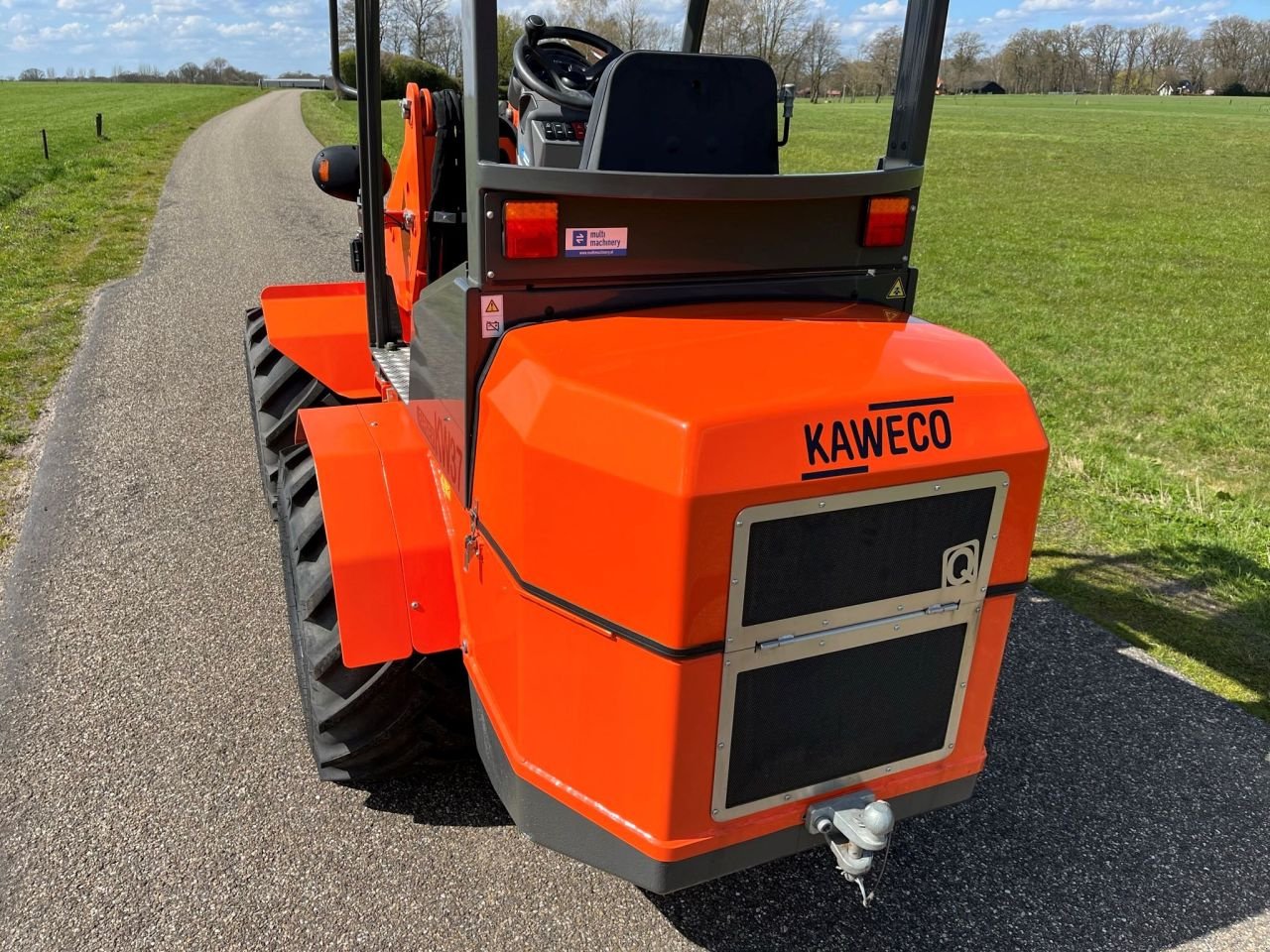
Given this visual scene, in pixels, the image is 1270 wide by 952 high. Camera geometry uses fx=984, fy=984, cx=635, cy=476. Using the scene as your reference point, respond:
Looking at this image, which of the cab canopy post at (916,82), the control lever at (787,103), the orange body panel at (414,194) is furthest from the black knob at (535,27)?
the cab canopy post at (916,82)

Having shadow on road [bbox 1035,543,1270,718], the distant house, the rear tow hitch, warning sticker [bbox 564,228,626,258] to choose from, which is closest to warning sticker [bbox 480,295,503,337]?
warning sticker [bbox 564,228,626,258]

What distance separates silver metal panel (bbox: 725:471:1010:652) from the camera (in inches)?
71.7

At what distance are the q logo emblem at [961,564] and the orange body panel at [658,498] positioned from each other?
7 centimetres

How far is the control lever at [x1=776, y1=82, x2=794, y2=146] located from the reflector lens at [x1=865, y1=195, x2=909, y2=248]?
12.7 inches

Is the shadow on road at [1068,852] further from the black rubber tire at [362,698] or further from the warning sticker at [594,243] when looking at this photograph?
the warning sticker at [594,243]

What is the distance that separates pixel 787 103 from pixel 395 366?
166 cm

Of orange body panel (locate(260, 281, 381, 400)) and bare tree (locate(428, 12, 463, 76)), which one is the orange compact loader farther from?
orange body panel (locate(260, 281, 381, 400))

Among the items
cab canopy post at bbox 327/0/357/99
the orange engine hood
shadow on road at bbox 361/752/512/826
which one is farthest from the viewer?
cab canopy post at bbox 327/0/357/99

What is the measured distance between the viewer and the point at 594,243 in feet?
7.24

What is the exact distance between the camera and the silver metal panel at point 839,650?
195cm

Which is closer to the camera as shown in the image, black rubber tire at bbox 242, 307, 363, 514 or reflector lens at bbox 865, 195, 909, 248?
reflector lens at bbox 865, 195, 909, 248

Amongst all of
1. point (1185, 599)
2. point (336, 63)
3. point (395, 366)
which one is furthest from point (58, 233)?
point (1185, 599)

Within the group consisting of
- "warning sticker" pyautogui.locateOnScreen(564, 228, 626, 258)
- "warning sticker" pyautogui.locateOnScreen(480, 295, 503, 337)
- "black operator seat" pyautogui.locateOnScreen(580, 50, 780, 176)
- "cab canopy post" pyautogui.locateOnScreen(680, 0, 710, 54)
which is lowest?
"warning sticker" pyautogui.locateOnScreen(480, 295, 503, 337)

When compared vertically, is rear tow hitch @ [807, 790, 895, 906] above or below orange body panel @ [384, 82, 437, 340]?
below
